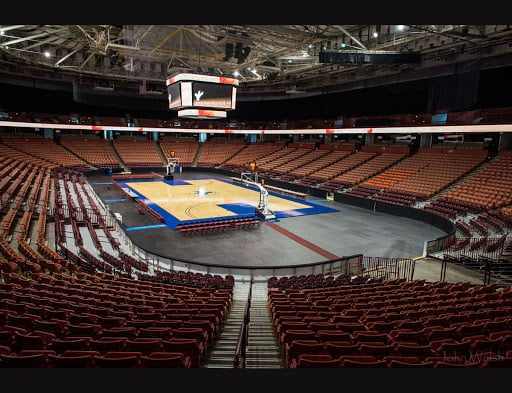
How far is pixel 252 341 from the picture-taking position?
239 inches

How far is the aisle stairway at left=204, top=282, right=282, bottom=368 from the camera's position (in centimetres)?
511

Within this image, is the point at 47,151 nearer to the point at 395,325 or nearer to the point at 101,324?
the point at 101,324

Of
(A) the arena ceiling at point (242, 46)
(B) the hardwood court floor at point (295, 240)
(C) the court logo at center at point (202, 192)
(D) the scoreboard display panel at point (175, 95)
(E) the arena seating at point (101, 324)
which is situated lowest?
(B) the hardwood court floor at point (295, 240)

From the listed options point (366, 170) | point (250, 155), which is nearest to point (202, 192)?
point (366, 170)

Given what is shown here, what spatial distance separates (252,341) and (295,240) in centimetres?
1063

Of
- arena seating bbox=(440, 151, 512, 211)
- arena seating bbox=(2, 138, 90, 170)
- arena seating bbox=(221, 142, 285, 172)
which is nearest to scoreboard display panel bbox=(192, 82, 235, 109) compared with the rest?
arena seating bbox=(440, 151, 512, 211)

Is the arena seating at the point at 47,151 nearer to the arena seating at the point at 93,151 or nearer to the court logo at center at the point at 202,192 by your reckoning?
the arena seating at the point at 93,151

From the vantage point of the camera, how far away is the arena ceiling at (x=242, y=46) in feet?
62.2

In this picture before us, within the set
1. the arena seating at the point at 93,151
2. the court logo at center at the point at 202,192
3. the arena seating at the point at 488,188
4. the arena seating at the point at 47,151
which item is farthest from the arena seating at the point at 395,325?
the arena seating at the point at 93,151

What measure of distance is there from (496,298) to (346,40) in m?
21.0

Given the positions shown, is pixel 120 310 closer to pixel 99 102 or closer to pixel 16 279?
pixel 16 279

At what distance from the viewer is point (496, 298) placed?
7.43 m

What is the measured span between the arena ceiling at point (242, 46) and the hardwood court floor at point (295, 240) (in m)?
9.89

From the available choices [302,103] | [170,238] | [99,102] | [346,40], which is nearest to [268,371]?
[170,238]
